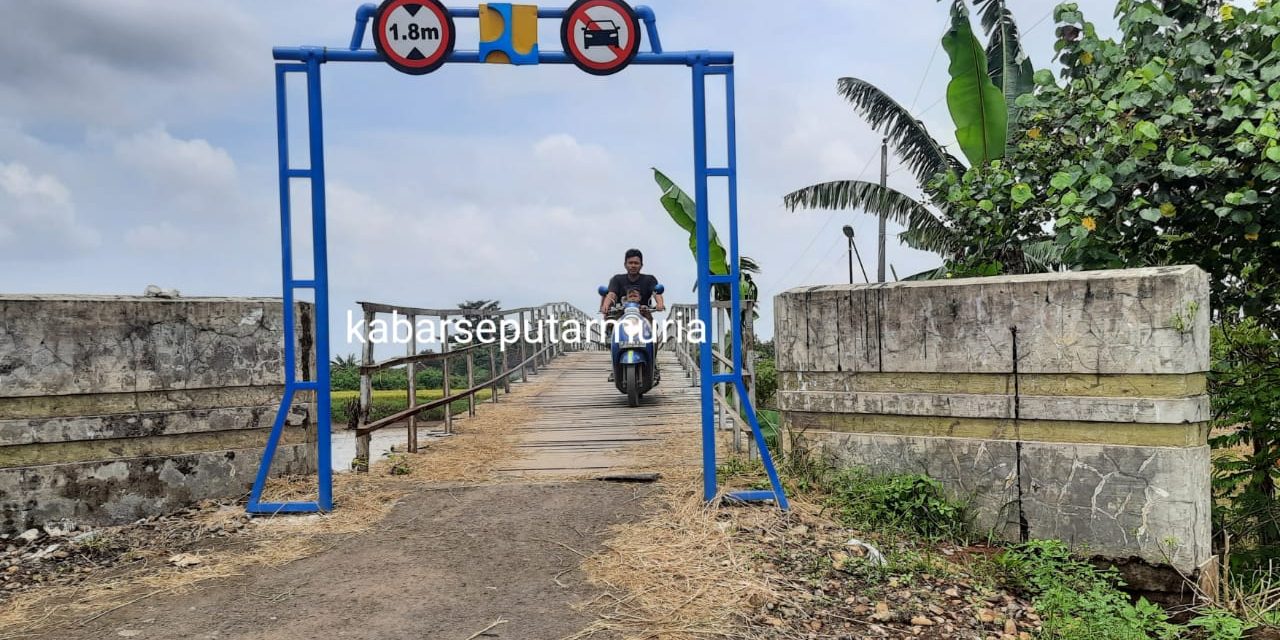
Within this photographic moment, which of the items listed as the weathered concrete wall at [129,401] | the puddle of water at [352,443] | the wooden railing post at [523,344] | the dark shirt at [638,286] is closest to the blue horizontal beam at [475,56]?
the weathered concrete wall at [129,401]

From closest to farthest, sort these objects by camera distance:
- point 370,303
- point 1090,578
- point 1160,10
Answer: point 1090,578, point 1160,10, point 370,303

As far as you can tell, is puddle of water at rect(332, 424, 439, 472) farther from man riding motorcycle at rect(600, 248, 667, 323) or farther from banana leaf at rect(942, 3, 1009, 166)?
banana leaf at rect(942, 3, 1009, 166)

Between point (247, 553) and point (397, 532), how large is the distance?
83 cm

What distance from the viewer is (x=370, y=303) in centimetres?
751

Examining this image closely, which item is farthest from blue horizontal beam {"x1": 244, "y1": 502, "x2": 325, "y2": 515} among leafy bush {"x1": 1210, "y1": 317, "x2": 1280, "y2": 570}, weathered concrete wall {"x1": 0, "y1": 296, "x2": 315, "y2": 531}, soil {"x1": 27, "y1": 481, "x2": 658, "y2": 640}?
leafy bush {"x1": 1210, "y1": 317, "x2": 1280, "y2": 570}

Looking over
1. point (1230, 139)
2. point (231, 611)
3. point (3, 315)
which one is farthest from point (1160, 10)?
point (3, 315)

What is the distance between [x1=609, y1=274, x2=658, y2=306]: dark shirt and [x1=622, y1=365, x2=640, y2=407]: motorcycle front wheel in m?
0.89

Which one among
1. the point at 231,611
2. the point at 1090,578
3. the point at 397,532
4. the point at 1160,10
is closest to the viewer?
the point at 231,611

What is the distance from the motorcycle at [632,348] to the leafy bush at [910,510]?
17.7ft

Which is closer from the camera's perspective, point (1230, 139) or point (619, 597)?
point (619, 597)

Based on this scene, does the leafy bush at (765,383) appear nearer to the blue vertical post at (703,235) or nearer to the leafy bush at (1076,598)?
the blue vertical post at (703,235)

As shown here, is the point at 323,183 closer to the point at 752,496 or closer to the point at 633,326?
the point at 752,496

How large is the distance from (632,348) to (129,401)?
616cm

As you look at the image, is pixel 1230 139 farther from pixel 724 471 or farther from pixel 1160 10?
pixel 724 471
